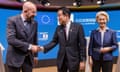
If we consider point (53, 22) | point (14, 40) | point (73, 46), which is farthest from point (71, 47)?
point (53, 22)

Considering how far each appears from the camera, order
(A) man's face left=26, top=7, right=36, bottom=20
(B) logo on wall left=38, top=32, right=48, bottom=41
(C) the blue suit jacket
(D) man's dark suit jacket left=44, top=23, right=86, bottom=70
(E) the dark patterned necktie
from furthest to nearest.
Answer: (B) logo on wall left=38, top=32, right=48, bottom=41 → (C) the blue suit jacket → (D) man's dark suit jacket left=44, top=23, right=86, bottom=70 → (E) the dark patterned necktie → (A) man's face left=26, top=7, right=36, bottom=20

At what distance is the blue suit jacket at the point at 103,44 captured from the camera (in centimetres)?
441

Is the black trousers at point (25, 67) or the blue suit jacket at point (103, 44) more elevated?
the blue suit jacket at point (103, 44)

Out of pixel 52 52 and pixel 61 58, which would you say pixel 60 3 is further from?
pixel 61 58

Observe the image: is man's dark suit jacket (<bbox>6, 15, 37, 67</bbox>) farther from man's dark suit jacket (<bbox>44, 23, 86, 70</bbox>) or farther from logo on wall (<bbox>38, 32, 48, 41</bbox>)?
logo on wall (<bbox>38, 32, 48, 41</bbox>)

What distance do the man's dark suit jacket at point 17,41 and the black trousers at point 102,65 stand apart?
93 centimetres

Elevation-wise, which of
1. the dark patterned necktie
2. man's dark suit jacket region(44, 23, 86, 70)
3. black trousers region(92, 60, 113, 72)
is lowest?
black trousers region(92, 60, 113, 72)

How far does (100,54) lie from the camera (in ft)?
14.5

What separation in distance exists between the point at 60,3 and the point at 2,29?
3375 mm

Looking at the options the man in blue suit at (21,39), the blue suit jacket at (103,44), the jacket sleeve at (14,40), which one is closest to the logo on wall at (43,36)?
the blue suit jacket at (103,44)

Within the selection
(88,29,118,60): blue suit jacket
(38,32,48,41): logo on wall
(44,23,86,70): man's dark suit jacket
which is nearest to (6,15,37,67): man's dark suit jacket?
(44,23,86,70): man's dark suit jacket

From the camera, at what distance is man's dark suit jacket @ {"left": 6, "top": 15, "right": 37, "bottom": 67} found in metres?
4.01

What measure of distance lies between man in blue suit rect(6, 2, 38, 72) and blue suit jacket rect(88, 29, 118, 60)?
838 mm

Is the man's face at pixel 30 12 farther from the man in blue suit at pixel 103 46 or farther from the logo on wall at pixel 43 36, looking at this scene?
the logo on wall at pixel 43 36
